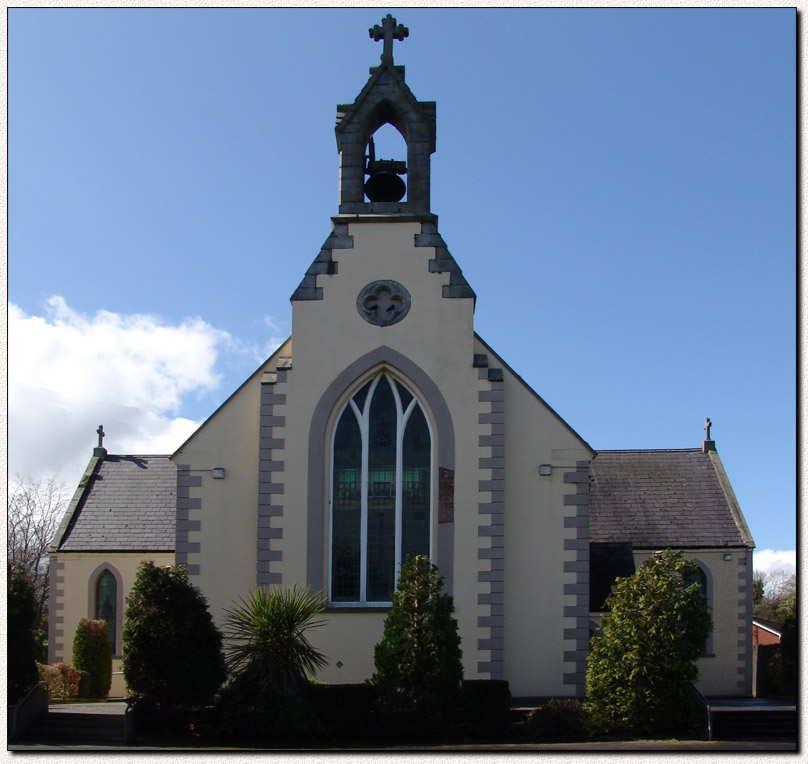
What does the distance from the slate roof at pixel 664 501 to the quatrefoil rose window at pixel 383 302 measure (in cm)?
1159

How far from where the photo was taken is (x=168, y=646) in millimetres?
18031

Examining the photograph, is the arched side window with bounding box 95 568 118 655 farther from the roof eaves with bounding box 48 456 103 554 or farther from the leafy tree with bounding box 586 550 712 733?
the leafy tree with bounding box 586 550 712 733

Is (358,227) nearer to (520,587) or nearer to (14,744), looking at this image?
(520,587)

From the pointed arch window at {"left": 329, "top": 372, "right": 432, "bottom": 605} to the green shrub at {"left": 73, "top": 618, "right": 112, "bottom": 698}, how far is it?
10983 millimetres

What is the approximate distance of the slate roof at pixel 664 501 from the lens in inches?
1198

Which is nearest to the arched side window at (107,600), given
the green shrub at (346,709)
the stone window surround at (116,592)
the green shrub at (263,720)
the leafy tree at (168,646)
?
the stone window surround at (116,592)

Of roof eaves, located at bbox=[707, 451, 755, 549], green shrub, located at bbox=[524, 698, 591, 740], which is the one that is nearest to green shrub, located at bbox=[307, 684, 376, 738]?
green shrub, located at bbox=[524, 698, 591, 740]

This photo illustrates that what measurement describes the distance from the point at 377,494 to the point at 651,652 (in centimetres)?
667

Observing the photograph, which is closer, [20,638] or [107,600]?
[20,638]

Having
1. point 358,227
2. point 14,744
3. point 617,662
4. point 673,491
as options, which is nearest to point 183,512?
point 14,744

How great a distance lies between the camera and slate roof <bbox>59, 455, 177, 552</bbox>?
31000mm

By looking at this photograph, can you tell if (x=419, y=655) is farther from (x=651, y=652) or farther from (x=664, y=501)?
(x=664, y=501)

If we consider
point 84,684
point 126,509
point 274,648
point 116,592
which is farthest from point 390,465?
point 126,509

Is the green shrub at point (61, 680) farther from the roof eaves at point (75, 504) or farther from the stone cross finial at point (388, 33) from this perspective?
the stone cross finial at point (388, 33)
